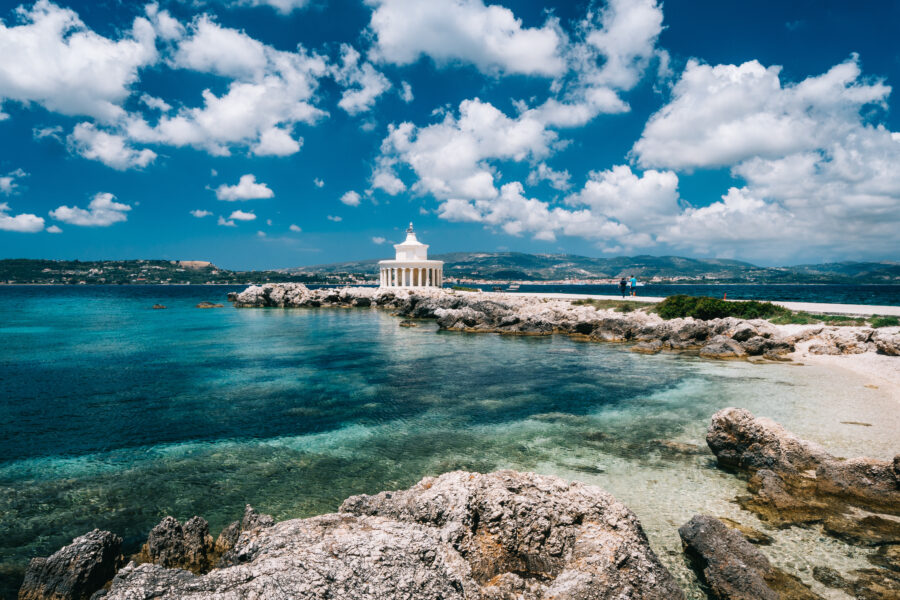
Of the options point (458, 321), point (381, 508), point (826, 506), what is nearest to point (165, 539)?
point (381, 508)

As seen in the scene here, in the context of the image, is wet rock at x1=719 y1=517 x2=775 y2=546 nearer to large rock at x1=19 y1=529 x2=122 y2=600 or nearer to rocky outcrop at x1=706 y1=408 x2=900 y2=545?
rocky outcrop at x1=706 y1=408 x2=900 y2=545

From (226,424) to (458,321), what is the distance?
1044 inches

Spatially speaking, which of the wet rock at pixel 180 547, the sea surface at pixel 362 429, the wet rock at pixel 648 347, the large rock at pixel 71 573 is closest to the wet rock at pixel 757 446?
the sea surface at pixel 362 429

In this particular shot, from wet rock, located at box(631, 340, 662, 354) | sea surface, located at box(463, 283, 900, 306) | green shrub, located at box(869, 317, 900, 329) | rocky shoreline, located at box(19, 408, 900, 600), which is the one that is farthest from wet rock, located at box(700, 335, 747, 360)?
sea surface, located at box(463, 283, 900, 306)

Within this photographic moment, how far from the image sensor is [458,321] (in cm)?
3875

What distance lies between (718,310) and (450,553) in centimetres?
3476

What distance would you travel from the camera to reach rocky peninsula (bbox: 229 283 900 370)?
75.2ft

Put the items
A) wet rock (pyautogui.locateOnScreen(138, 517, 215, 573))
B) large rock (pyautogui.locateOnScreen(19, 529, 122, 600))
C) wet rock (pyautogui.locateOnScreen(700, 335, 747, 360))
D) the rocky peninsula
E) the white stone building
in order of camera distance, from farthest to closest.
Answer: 1. the white stone building
2. wet rock (pyautogui.locateOnScreen(700, 335, 747, 360))
3. the rocky peninsula
4. wet rock (pyautogui.locateOnScreen(138, 517, 215, 573))
5. large rock (pyautogui.locateOnScreen(19, 529, 122, 600))

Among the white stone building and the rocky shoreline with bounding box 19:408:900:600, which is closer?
the rocky shoreline with bounding box 19:408:900:600

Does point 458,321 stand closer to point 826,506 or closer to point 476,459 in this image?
point 476,459

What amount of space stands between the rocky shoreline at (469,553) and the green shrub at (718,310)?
27696 millimetres

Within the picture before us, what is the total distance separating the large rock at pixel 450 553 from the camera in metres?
3.86

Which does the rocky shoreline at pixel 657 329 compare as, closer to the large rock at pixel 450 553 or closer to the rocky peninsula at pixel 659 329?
the rocky peninsula at pixel 659 329

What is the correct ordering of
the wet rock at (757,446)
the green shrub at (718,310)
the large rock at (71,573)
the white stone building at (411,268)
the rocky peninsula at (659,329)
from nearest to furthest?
the large rock at (71,573) < the wet rock at (757,446) < the rocky peninsula at (659,329) < the green shrub at (718,310) < the white stone building at (411,268)
